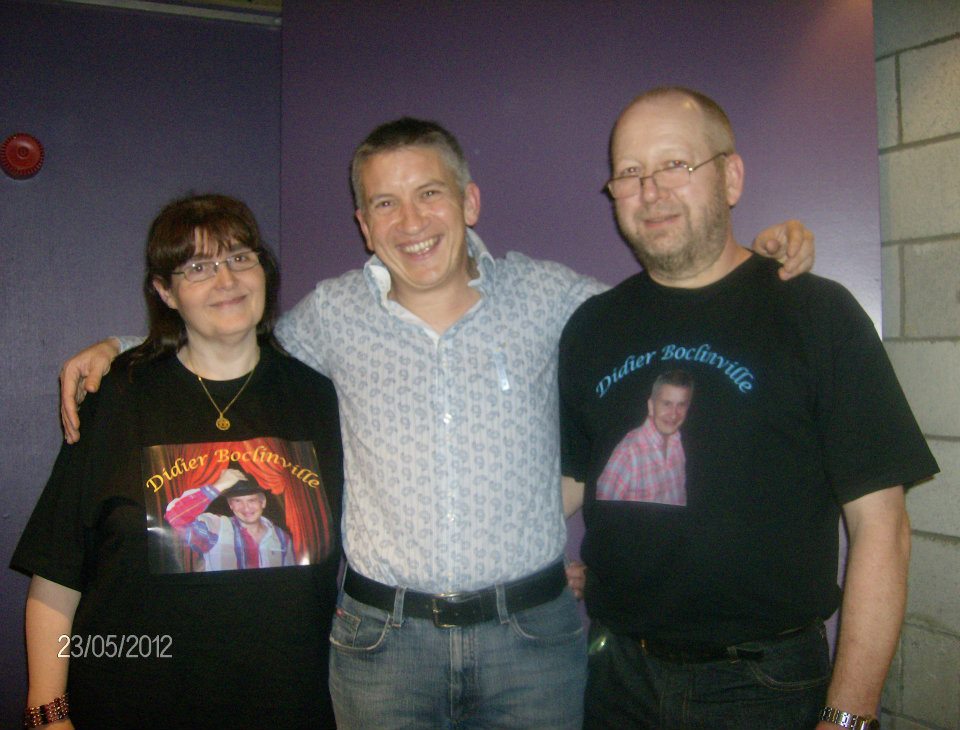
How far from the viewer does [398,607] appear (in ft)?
4.46

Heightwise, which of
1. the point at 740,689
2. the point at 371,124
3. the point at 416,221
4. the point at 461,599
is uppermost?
the point at 371,124

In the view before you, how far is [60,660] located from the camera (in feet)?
4.51

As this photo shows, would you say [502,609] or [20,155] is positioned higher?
[20,155]

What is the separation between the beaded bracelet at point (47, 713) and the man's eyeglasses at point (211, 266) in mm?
918

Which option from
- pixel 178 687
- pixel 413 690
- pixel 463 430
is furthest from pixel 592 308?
pixel 178 687

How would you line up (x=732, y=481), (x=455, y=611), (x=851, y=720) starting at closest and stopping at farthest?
1. (x=851, y=720)
2. (x=732, y=481)
3. (x=455, y=611)

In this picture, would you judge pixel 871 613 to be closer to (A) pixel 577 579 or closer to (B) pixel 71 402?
(A) pixel 577 579

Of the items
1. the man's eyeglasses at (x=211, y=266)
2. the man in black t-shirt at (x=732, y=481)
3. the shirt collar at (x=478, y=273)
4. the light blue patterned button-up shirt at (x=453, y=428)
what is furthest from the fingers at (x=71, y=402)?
the man in black t-shirt at (x=732, y=481)

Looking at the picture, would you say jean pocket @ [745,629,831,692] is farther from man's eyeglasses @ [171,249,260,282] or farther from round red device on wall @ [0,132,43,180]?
round red device on wall @ [0,132,43,180]

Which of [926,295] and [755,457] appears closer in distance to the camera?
[755,457]

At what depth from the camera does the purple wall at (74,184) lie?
1950 millimetres

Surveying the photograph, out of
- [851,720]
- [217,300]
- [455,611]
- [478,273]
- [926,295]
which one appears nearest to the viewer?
[851,720]

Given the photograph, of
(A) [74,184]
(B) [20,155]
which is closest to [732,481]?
(A) [74,184]
